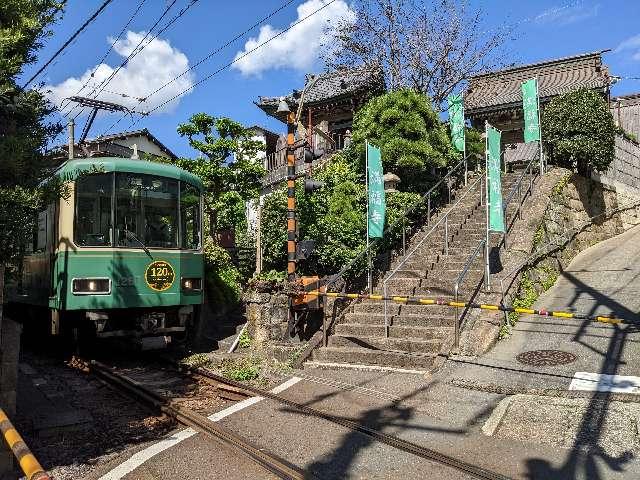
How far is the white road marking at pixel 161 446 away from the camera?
4.50m

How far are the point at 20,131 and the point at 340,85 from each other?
59.8ft

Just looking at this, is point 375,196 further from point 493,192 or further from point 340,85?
point 340,85

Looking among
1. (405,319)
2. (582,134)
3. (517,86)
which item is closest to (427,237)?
(405,319)

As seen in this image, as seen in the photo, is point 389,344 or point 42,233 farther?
point 42,233

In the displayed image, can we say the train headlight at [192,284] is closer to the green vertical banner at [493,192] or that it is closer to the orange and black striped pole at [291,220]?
the orange and black striped pole at [291,220]

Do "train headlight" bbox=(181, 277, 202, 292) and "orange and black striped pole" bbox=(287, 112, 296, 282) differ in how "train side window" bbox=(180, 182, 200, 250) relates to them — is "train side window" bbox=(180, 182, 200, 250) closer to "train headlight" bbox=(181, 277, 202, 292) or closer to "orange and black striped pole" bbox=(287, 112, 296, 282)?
"train headlight" bbox=(181, 277, 202, 292)

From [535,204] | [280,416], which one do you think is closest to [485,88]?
[535,204]

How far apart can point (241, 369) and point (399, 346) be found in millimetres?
2444

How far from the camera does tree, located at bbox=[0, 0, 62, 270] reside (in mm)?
4980

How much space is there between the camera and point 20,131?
19.6 ft

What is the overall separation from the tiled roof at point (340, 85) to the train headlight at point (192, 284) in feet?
34.9

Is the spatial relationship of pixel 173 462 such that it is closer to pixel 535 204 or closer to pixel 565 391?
pixel 565 391

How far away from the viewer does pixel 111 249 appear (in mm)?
8359

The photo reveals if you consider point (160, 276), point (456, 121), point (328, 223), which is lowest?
point (160, 276)
